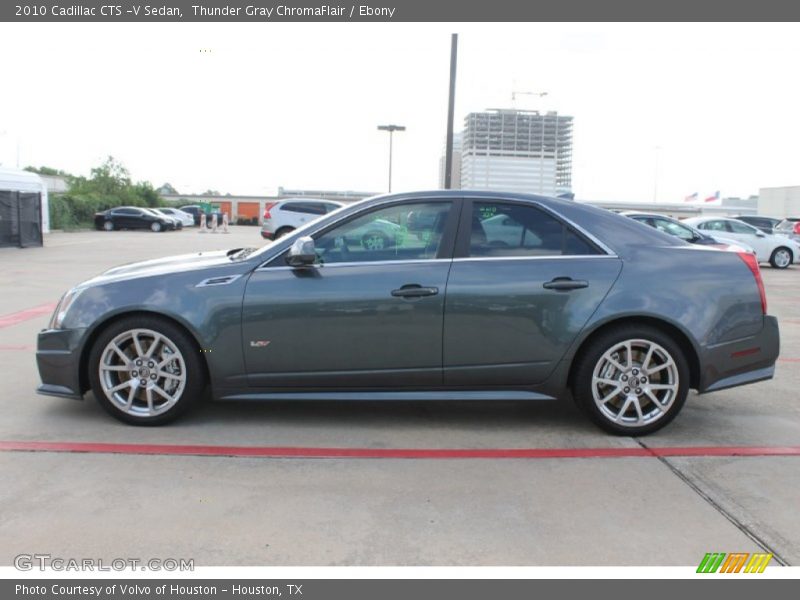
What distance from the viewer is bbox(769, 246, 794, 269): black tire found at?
66.2 feet

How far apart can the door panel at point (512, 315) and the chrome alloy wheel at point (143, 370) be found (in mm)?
1821

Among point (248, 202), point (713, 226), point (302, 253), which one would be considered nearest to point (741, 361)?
point (302, 253)

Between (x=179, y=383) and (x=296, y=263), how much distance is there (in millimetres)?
1129

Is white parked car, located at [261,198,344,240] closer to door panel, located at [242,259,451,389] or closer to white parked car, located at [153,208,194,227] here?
door panel, located at [242,259,451,389]

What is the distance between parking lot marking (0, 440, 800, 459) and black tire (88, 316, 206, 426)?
12.9 inches

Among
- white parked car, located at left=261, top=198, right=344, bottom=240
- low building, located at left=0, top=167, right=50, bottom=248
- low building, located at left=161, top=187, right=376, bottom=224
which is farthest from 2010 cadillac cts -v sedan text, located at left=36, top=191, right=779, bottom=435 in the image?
low building, located at left=161, top=187, right=376, bottom=224

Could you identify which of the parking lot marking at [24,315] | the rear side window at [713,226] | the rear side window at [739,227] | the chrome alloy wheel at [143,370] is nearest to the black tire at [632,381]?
the chrome alloy wheel at [143,370]

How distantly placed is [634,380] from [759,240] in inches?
715

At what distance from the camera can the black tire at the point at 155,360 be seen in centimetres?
447

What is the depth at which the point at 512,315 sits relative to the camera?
14.5ft

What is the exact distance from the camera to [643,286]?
4477 mm

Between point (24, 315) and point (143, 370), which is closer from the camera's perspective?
point (143, 370)

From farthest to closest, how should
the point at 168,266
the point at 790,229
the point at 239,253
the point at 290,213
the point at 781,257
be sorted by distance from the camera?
the point at 790,229 → the point at 290,213 → the point at 781,257 → the point at 239,253 → the point at 168,266

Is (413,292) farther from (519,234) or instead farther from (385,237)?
(519,234)
